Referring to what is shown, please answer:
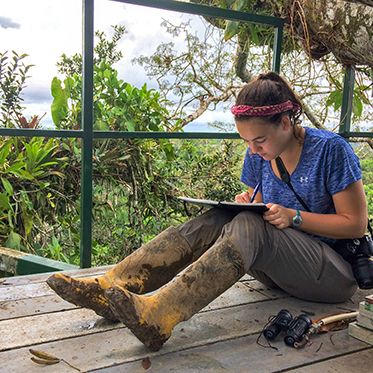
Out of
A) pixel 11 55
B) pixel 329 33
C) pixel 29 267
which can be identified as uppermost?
pixel 329 33

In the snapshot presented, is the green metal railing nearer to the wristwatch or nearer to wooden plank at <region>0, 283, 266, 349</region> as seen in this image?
wooden plank at <region>0, 283, 266, 349</region>

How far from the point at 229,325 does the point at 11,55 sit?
196 centimetres

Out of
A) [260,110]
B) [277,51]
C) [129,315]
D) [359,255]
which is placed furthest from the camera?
[277,51]

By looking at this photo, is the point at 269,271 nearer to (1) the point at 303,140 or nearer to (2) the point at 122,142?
(1) the point at 303,140

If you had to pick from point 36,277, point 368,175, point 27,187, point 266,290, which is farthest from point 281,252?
point 368,175

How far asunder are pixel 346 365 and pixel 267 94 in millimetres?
879

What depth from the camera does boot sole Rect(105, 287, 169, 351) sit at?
138 cm

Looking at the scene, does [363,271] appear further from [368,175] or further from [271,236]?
[368,175]

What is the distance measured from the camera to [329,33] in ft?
Answer: 9.78

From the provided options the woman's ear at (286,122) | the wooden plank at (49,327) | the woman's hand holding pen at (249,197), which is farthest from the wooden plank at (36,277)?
the woman's ear at (286,122)

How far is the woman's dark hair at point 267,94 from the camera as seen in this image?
174cm

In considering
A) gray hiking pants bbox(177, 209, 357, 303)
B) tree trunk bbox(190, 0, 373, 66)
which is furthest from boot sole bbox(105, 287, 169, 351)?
tree trunk bbox(190, 0, 373, 66)

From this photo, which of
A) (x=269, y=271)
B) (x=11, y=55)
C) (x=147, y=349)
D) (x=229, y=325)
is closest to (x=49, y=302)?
(x=147, y=349)

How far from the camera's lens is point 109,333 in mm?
1610
